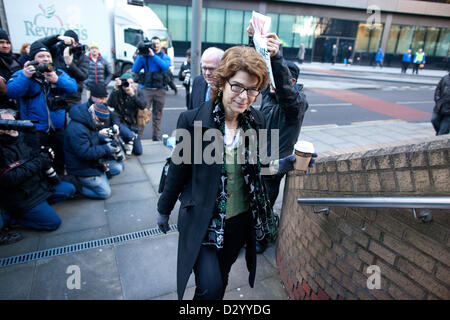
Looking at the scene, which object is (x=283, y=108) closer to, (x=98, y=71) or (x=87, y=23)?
(x=98, y=71)

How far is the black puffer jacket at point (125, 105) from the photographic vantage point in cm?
541

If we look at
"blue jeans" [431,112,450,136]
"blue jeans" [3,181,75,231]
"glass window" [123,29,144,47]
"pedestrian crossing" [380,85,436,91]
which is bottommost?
"blue jeans" [3,181,75,231]

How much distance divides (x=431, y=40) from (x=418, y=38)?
1.24 m

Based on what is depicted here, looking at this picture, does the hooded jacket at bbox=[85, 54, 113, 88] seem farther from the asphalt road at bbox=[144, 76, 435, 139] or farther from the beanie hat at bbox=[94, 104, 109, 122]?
the beanie hat at bbox=[94, 104, 109, 122]

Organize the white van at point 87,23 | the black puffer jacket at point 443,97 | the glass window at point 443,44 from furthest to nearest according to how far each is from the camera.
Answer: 1. the glass window at point 443,44
2. the white van at point 87,23
3. the black puffer jacket at point 443,97

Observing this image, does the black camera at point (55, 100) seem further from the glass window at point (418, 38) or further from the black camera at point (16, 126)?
the glass window at point (418, 38)

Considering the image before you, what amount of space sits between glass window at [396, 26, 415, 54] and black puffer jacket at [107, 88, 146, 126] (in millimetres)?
31895

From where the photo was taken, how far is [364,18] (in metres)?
28.0

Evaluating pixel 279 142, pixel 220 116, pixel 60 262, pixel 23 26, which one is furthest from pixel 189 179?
pixel 23 26

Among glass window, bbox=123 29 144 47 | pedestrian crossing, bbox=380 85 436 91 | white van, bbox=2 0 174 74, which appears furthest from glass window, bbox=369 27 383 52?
glass window, bbox=123 29 144 47

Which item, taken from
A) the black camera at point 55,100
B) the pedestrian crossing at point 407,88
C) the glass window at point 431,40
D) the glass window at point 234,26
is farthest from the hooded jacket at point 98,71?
the glass window at point 431,40

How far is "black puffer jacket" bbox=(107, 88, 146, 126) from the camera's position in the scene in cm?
541

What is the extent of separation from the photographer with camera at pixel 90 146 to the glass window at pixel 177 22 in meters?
22.3

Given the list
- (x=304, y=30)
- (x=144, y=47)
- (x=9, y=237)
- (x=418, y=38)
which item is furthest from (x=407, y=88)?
(x=9, y=237)
